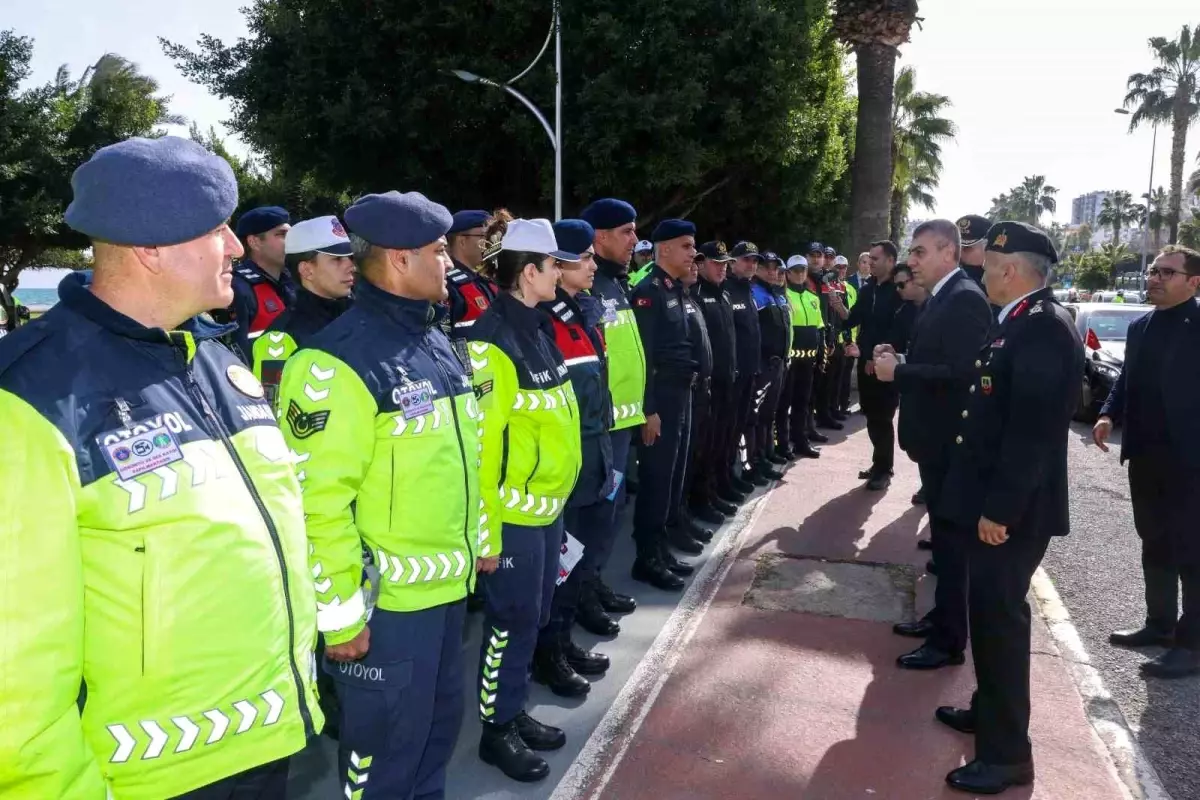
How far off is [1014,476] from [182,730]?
2967 mm

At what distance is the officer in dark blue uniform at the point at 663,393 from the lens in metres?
5.60

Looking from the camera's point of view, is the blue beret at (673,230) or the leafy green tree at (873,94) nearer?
the blue beret at (673,230)

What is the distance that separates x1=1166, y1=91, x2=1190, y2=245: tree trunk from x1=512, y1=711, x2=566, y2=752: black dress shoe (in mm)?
50133

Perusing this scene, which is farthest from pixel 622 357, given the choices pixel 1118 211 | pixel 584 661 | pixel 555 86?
pixel 1118 211

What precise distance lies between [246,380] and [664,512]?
4.00 m

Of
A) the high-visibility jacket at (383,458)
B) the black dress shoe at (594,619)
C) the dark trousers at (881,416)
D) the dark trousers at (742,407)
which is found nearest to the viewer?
the high-visibility jacket at (383,458)

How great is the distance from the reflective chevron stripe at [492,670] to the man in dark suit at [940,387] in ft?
7.76

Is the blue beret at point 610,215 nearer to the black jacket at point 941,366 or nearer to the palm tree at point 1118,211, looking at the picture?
the black jacket at point 941,366

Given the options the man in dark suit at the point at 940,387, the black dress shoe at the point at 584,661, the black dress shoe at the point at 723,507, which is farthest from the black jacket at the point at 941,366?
the black dress shoe at the point at 723,507

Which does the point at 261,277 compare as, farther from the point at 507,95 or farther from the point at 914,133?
the point at 914,133

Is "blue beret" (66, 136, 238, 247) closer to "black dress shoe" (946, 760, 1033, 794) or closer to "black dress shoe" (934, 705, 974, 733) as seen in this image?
"black dress shoe" (946, 760, 1033, 794)

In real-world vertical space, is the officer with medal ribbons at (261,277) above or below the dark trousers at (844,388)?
above

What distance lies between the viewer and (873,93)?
14781 mm

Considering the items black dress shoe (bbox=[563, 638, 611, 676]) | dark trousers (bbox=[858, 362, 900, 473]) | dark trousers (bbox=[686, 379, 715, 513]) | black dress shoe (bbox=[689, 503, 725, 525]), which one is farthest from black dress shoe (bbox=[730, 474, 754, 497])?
black dress shoe (bbox=[563, 638, 611, 676])
